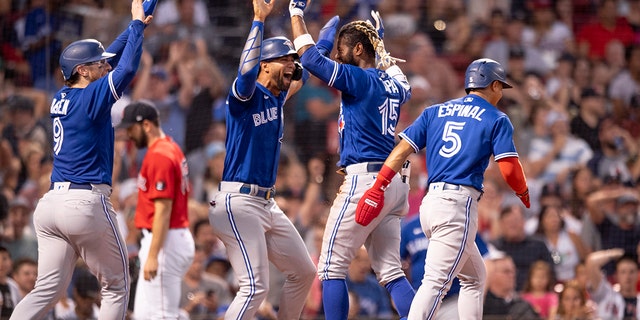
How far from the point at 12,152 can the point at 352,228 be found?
6.15m

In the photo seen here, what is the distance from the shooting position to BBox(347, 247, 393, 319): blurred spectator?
10.3m

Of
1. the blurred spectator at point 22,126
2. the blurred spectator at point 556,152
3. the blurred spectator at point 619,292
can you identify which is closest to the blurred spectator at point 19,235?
the blurred spectator at point 22,126

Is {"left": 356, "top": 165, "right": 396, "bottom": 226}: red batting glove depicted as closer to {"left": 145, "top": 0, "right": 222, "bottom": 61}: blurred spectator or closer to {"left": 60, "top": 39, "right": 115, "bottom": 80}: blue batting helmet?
{"left": 60, "top": 39, "right": 115, "bottom": 80}: blue batting helmet

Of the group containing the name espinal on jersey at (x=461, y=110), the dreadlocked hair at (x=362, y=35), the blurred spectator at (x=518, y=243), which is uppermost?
the dreadlocked hair at (x=362, y=35)

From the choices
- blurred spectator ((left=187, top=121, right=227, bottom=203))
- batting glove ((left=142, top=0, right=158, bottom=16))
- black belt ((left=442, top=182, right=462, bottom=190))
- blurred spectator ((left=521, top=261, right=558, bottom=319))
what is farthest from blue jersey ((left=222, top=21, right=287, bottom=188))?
blurred spectator ((left=187, top=121, right=227, bottom=203))

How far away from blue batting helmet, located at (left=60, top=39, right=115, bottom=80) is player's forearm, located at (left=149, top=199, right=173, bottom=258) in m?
1.27

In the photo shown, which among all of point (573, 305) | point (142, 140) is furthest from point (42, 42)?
point (573, 305)

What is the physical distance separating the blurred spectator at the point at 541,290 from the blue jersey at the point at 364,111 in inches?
148

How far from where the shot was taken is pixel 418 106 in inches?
504

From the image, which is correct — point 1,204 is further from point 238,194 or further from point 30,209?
point 238,194

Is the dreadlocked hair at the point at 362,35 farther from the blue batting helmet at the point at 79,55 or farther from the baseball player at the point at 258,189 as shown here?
the blue batting helmet at the point at 79,55

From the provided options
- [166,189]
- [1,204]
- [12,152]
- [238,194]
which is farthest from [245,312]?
[12,152]

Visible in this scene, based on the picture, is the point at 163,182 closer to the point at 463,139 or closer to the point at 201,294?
the point at 201,294

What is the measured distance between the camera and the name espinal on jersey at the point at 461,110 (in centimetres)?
714
